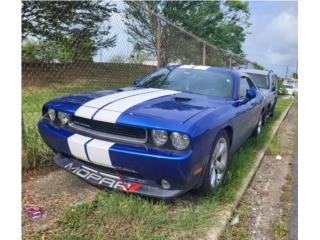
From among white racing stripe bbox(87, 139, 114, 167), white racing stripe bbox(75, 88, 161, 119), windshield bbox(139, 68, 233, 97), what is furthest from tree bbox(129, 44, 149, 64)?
white racing stripe bbox(87, 139, 114, 167)

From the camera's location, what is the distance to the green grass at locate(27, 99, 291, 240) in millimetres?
2371

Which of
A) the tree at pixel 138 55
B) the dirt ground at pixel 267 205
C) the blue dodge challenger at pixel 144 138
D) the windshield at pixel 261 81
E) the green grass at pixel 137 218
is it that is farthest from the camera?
the windshield at pixel 261 81

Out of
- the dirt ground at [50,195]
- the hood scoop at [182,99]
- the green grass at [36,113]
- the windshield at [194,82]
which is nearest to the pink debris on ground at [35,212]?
the dirt ground at [50,195]

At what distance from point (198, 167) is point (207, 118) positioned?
0.45 m

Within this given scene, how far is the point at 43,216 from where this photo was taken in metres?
2.58

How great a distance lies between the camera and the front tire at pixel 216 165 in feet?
9.57

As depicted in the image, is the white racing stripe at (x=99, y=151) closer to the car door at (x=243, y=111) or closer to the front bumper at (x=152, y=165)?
the front bumper at (x=152, y=165)

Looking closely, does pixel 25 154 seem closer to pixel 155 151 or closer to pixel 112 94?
pixel 112 94

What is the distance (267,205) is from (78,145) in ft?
6.91

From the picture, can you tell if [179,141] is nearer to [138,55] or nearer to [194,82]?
[194,82]

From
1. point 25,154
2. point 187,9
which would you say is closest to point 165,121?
point 25,154

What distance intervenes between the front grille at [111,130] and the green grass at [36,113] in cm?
91

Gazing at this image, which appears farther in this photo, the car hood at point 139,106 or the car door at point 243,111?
the car door at point 243,111

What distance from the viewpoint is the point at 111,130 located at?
271 centimetres
